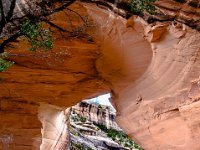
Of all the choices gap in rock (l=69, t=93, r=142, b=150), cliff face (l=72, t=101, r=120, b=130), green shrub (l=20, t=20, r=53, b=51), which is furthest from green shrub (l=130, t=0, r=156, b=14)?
cliff face (l=72, t=101, r=120, b=130)

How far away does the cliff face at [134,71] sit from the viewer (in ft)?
17.6

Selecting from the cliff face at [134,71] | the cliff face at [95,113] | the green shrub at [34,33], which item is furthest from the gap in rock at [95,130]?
the green shrub at [34,33]

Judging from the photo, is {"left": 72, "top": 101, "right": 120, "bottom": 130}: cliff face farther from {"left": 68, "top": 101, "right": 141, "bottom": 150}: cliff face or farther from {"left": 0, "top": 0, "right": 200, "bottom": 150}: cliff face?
{"left": 0, "top": 0, "right": 200, "bottom": 150}: cliff face

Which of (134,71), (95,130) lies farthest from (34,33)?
(95,130)

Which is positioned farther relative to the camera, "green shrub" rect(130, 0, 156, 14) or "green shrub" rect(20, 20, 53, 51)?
"green shrub" rect(130, 0, 156, 14)

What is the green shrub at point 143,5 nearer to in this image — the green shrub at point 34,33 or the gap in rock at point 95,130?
the green shrub at point 34,33

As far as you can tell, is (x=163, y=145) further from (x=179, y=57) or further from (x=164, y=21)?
(x=164, y=21)

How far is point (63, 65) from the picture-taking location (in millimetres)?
7523

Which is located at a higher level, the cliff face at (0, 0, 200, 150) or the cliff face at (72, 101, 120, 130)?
the cliff face at (72, 101, 120, 130)

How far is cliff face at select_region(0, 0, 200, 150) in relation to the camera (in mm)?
5355

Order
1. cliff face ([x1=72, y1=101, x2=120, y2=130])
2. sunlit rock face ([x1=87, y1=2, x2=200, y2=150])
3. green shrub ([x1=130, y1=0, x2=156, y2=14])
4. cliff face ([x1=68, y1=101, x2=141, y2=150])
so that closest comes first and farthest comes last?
green shrub ([x1=130, y1=0, x2=156, y2=14])
sunlit rock face ([x1=87, y1=2, x2=200, y2=150])
cliff face ([x1=68, y1=101, x2=141, y2=150])
cliff face ([x1=72, y1=101, x2=120, y2=130])

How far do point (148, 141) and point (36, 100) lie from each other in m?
3.92

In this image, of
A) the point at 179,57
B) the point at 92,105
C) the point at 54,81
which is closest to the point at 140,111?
the point at 179,57

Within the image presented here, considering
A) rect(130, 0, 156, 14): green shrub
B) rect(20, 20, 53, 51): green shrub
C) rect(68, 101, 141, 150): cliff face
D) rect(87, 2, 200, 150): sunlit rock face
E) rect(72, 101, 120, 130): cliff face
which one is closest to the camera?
rect(20, 20, 53, 51): green shrub
